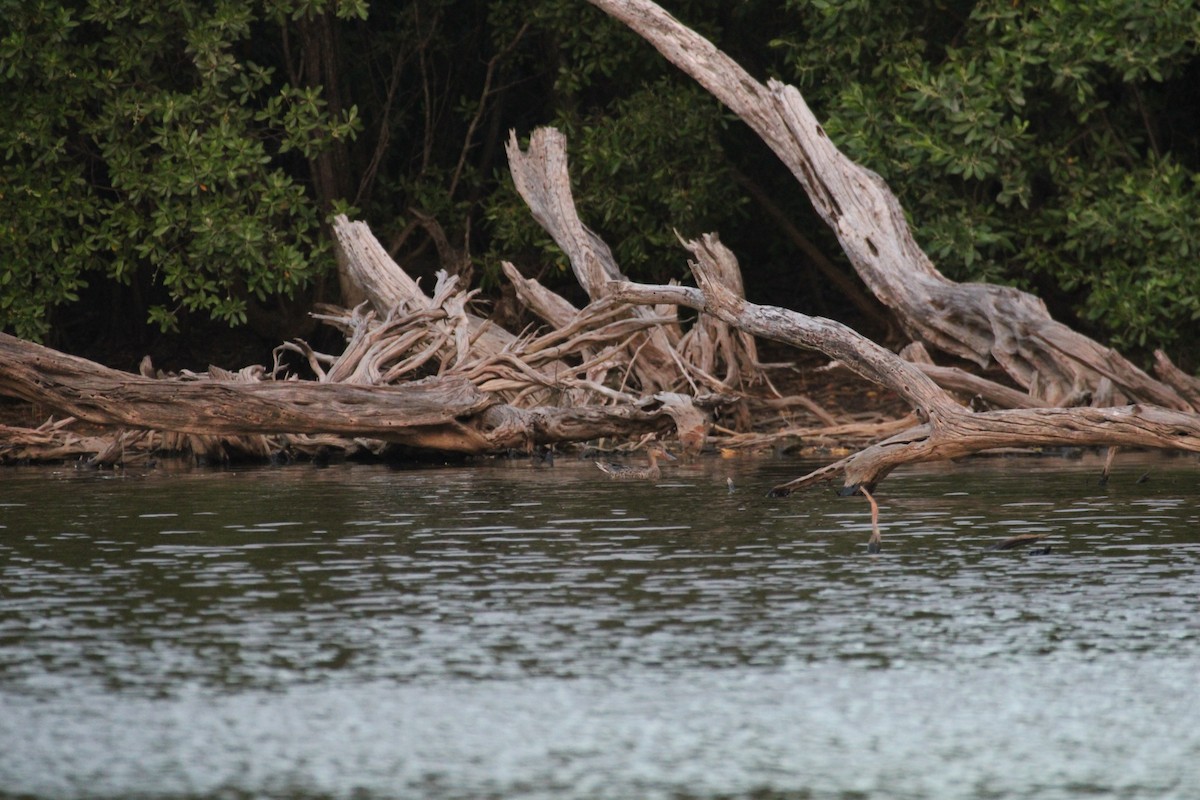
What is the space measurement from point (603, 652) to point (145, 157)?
1326 cm

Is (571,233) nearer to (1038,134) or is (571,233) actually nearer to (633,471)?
(633,471)

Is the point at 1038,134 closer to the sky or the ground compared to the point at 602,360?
closer to the sky

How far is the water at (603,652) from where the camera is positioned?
17.8ft

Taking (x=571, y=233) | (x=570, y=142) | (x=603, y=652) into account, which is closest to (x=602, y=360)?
(x=571, y=233)

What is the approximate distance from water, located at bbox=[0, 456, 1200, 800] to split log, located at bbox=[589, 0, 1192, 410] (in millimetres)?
4030

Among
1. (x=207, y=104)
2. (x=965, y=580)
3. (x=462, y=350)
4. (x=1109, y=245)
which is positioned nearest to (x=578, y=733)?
(x=965, y=580)

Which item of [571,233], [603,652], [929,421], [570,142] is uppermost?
[570,142]

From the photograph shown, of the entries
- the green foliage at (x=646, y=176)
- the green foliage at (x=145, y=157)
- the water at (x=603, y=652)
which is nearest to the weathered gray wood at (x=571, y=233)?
the green foliage at (x=646, y=176)

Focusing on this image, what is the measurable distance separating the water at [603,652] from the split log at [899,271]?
13.2 ft

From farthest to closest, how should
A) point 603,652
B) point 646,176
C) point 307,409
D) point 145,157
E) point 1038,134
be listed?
point 646,176 → point 145,157 → point 1038,134 → point 307,409 → point 603,652

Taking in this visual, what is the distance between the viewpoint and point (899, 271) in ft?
52.6

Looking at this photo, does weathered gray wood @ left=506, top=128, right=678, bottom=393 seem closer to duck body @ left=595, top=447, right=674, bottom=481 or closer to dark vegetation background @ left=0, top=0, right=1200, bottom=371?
dark vegetation background @ left=0, top=0, right=1200, bottom=371

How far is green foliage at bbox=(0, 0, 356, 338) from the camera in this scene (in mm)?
18141

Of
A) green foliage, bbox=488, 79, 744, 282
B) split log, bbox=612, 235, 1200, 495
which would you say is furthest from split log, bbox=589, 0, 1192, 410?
split log, bbox=612, 235, 1200, 495
